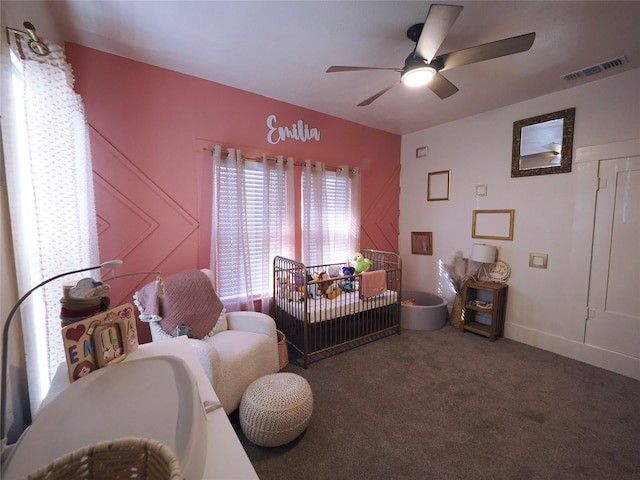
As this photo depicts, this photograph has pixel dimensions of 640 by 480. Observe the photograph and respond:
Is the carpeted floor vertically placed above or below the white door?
below

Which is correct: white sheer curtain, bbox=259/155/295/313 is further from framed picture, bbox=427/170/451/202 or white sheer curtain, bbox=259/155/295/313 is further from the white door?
the white door

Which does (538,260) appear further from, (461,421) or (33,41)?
(33,41)

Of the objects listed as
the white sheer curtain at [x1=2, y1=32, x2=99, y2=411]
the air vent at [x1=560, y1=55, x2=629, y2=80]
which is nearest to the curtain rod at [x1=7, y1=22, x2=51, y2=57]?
the white sheer curtain at [x1=2, y1=32, x2=99, y2=411]

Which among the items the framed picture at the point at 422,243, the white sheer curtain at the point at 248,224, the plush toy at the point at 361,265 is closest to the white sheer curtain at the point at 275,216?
the white sheer curtain at the point at 248,224

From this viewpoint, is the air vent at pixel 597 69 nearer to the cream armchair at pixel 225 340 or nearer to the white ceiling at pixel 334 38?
the white ceiling at pixel 334 38

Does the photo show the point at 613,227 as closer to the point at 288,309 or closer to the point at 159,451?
the point at 288,309

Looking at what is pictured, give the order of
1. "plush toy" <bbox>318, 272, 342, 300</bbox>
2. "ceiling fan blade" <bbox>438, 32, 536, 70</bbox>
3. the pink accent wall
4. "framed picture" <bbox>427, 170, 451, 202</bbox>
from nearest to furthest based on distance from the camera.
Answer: "ceiling fan blade" <bbox>438, 32, 536, 70</bbox> → the pink accent wall → "plush toy" <bbox>318, 272, 342, 300</bbox> → "framed picture" <bbox>427, 170, 451, 202</bbox>

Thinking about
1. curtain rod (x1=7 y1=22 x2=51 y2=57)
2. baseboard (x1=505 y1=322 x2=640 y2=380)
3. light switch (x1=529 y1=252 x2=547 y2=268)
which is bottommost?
baseboard (x1=505 y1=322 x2=640 y2=380)

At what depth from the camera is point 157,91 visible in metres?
2.11

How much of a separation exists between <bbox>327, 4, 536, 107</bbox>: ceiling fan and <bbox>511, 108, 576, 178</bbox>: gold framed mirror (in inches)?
56.6

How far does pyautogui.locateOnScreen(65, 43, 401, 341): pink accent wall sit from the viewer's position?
1916 millimetres

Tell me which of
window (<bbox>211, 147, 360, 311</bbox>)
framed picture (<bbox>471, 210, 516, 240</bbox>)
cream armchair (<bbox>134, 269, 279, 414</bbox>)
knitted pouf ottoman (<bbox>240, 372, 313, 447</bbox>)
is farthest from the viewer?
framed picture (<bbox>471, 210, 516, 240</bbox>)

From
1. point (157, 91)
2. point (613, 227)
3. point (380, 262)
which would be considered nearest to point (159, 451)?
point (157, 91)

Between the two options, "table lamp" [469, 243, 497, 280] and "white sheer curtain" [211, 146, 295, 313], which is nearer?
"white sheer curtain" [211, 146, 295, 313]
